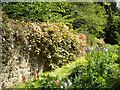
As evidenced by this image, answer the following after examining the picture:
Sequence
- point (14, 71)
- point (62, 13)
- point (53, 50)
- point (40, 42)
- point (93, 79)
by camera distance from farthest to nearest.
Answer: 1. point (62, 13)
2. point (53, 50)
3. point (40, 42)
4. point (14, 71)
5. point (93, 79)

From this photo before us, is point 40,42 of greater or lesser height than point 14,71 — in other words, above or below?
above

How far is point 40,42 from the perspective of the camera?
7172mm

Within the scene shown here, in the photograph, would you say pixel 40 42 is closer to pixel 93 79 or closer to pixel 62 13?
pixel 93 79

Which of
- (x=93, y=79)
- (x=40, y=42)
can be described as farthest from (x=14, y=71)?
(x=93, y=79)

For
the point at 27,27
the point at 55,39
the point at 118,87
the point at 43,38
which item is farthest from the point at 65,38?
the point at 118,87

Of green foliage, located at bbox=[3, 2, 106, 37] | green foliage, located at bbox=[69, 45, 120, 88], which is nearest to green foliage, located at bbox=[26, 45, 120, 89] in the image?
green foliage, located at bbox=[69, 45, 120, 88]

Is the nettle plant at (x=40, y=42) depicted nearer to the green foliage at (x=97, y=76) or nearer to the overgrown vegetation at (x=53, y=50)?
the overgrown vegetation at (x=53, y=50)

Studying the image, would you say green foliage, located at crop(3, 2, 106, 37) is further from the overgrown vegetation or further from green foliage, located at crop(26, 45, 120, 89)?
green foliage, located at crop(26, 45, 120, 89)

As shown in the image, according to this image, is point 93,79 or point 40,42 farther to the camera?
point 40,42

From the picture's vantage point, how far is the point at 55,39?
7.81 meters

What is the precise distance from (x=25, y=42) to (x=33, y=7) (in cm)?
280

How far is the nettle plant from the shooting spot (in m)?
6.14

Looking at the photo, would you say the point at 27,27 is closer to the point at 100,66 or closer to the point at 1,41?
the point at 1,41

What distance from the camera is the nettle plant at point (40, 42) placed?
20.1ft
